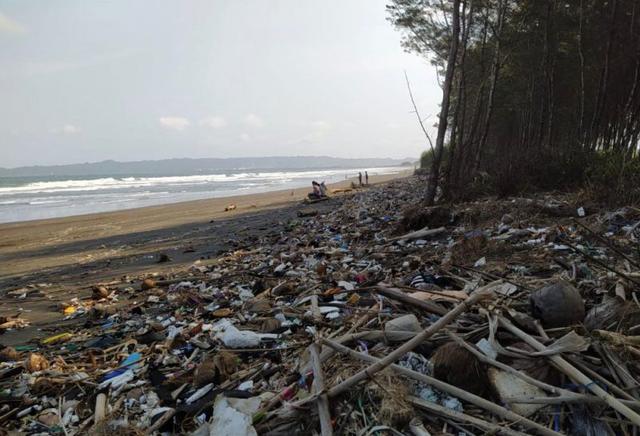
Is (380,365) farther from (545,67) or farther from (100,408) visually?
(545,67)

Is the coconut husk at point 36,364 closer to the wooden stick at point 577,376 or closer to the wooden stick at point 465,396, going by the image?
the wooden stick at point 465,396

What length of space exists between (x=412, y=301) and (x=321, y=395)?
122 cm

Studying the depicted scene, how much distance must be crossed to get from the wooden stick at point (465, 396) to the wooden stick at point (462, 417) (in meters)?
0.06

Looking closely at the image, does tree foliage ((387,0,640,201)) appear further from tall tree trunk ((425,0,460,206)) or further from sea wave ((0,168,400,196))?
sea wave ((0,168,400,196))

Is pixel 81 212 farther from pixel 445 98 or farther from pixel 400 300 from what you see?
pixel 400 300

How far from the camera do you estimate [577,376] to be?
2.12m

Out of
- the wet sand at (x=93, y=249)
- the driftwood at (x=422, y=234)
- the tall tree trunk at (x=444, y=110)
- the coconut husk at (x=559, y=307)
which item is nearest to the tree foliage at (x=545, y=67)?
the tall tree trunk at (x=444, y=110)

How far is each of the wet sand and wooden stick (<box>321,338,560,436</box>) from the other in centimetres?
466

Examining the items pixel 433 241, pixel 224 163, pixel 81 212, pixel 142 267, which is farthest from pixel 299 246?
pixel 224 163

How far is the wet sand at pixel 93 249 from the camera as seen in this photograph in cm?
738

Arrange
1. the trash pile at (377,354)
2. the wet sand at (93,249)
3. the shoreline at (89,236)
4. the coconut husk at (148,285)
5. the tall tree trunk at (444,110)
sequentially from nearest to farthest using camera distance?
the trash pile at (377,354), the coconut husk at (148,285), the wet sand at (93,249), the tall tree trunk at (444,110), the shoreline at (89,236)

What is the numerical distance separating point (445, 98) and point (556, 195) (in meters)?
3.29

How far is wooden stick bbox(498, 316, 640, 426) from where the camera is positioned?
1891mm

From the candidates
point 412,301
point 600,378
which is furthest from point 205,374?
point 600,378
